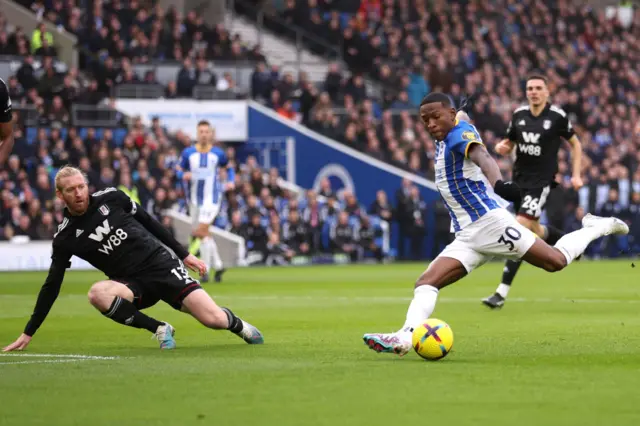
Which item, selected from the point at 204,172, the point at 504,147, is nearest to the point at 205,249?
the point at 204,172

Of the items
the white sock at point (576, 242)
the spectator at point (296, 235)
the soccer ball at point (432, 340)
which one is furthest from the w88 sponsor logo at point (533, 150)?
the spectator at point (296, 235)

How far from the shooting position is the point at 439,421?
6.40 meters

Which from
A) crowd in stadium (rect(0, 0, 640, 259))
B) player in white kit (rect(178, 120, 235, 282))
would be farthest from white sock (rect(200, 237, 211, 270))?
crowd in stadium (rect(0, 0, 640, 259))

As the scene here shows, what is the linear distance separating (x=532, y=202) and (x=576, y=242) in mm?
5002

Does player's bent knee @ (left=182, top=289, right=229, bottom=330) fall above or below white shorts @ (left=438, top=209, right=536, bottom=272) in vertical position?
below

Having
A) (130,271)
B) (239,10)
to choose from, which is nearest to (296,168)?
(239,10)

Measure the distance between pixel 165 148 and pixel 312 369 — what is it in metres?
22.0

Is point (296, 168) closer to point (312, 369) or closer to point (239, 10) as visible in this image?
point (239, 10)

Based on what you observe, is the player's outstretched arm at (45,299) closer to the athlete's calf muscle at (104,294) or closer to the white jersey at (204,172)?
the athlete's calf muscle at (104,294)

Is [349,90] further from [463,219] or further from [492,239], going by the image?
[492,239]

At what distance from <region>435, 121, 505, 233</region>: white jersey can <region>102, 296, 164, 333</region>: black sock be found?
8.32 ft

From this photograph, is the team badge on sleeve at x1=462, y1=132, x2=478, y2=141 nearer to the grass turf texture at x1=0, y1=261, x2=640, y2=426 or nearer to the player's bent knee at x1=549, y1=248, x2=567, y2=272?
the player's bent knee at x1=549, y1=248, x2=567, y2=272

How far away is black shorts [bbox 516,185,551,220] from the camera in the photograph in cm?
1553

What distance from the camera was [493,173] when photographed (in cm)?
929
